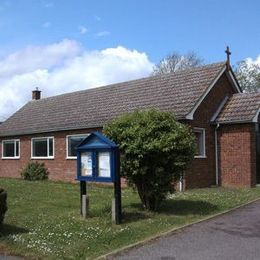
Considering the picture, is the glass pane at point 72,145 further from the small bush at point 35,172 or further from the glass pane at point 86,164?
the glass pane at point 86,164

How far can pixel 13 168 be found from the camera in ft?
101

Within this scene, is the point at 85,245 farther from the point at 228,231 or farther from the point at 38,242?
the point at 228,231

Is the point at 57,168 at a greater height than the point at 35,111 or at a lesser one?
lesser

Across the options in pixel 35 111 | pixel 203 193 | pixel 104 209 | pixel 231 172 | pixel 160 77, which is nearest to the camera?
pixel 104 209

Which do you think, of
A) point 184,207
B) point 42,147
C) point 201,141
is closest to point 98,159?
point 184,207

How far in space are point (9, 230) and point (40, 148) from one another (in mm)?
17305

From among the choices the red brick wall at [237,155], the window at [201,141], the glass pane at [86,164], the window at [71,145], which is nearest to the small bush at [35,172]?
the window at [71,145]

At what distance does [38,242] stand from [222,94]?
14.5m

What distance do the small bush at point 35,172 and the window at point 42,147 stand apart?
59 cm

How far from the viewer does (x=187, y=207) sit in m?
14.2

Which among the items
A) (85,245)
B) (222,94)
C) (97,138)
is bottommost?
(85,245)

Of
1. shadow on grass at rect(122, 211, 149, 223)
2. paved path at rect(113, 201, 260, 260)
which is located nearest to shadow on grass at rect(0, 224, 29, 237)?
shadow on grass at rect(122, 211, 149, 223)

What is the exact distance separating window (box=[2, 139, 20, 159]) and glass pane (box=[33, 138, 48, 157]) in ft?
6.23

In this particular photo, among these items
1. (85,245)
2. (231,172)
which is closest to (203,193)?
(231,172)
